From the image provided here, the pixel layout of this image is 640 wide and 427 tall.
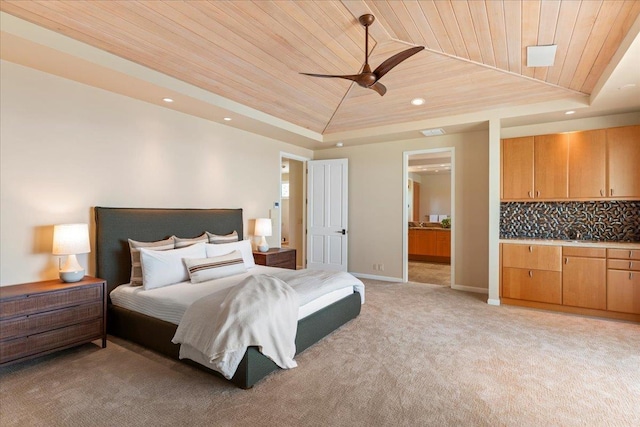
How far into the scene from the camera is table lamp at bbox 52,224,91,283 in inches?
113

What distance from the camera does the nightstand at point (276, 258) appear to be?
4906 millimetres

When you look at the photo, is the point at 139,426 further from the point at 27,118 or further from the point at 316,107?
the point at 316,107

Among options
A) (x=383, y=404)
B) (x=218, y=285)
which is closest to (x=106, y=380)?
(x=218, y=285)

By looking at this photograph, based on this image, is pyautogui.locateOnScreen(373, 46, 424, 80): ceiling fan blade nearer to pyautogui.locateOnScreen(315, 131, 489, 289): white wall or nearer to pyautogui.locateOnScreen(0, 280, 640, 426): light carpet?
pyautogui.locateOnScreen(0, 280, 640, 426): light carpet

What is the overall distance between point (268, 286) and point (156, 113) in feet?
9.03

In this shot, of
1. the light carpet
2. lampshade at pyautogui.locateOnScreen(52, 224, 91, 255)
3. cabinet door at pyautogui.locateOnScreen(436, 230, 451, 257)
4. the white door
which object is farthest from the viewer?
cabinet door at pyautogui.locateOnScreen(436, 230, 451, 257)

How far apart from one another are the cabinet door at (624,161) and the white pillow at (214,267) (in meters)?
4.89

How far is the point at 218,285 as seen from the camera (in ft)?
10.7

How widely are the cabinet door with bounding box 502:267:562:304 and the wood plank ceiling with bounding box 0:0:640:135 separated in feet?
7.59

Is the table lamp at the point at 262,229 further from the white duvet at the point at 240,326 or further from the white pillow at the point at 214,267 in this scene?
the white duvet at the point at 240,326

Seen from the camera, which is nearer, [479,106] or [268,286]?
[268,286]

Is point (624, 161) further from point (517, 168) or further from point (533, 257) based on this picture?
point (533, 257)

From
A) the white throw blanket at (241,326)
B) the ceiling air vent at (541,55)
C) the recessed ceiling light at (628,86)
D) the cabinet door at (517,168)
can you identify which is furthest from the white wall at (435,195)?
the white throw blanket at (241,326)

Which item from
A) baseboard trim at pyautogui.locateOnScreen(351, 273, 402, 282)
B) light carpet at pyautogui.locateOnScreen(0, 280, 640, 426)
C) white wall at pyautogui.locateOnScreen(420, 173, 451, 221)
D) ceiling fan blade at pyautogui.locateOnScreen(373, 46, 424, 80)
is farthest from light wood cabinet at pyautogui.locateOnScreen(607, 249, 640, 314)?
white wall at pyautogui.locateOnScreen(420, 173, 451, 221)
